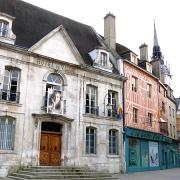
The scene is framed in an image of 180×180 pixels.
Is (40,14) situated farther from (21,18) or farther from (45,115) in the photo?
(45,115)

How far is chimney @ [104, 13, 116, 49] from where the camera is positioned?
21438 millimetres

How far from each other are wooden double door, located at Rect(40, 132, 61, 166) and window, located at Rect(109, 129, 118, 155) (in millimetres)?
3772

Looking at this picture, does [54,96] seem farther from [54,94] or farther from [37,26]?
[37,26]

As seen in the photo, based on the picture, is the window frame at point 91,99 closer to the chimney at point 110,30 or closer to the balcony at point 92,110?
the balcony at point 92,110

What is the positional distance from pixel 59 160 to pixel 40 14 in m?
9.56

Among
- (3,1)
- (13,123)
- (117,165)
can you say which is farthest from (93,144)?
(3,1)

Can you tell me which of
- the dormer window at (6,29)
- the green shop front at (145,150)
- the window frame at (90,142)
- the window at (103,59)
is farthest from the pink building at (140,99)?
the dormer window at (6,29)

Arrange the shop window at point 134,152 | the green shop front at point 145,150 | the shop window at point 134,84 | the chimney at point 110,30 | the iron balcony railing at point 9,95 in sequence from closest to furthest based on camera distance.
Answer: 1. the iron balcony railing at point 9,95
2. the green shop front at point 145,150
3. the shop window at point 134,152
4. the shop window at point 134,84
5. the chimney at point 110,30

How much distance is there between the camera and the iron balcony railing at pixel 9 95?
46.4 ft

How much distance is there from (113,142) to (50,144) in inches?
183

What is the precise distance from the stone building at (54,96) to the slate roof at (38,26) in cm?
7

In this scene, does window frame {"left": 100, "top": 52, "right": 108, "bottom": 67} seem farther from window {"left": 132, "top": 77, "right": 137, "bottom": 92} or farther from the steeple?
the steeple

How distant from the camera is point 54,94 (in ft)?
50.8

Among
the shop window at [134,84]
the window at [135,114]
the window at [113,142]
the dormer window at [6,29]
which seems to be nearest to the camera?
the dormer window at [6,29]
